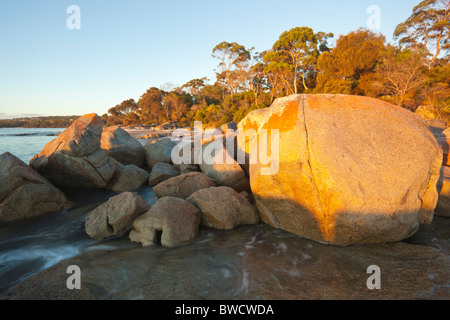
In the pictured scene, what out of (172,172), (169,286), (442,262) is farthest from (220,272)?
(172,172)

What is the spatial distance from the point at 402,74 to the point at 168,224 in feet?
87.9

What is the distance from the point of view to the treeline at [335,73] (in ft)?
72.0

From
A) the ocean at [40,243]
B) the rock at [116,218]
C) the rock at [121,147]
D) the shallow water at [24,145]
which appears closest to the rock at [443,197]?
the rock at [116,218]

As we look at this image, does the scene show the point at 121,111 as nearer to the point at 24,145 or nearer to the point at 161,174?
the point at 24,145

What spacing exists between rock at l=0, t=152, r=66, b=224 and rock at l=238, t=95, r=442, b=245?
542 centimetres

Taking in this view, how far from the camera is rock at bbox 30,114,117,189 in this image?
633 centimetres

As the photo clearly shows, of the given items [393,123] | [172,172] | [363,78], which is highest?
[363,78]

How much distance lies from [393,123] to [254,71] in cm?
3733

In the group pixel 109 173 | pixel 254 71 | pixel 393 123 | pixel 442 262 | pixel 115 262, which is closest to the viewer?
pixel 442 262

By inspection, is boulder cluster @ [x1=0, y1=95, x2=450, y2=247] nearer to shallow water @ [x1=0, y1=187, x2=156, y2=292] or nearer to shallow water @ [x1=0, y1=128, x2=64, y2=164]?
shallow water @ [x1=0, y1=187, x2=156, y2=292]

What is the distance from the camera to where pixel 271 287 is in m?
2.89

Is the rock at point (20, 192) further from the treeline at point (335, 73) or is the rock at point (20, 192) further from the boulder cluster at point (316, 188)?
the treeline at point (335, 73)

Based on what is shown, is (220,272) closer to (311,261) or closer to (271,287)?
(271,287)

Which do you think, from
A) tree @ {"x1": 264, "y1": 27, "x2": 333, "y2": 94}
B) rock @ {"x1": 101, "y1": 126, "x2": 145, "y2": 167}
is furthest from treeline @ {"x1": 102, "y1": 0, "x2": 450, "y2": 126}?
rock @ {"x1": 101, "y1": 126, "x2": 145, "y2": 167}
